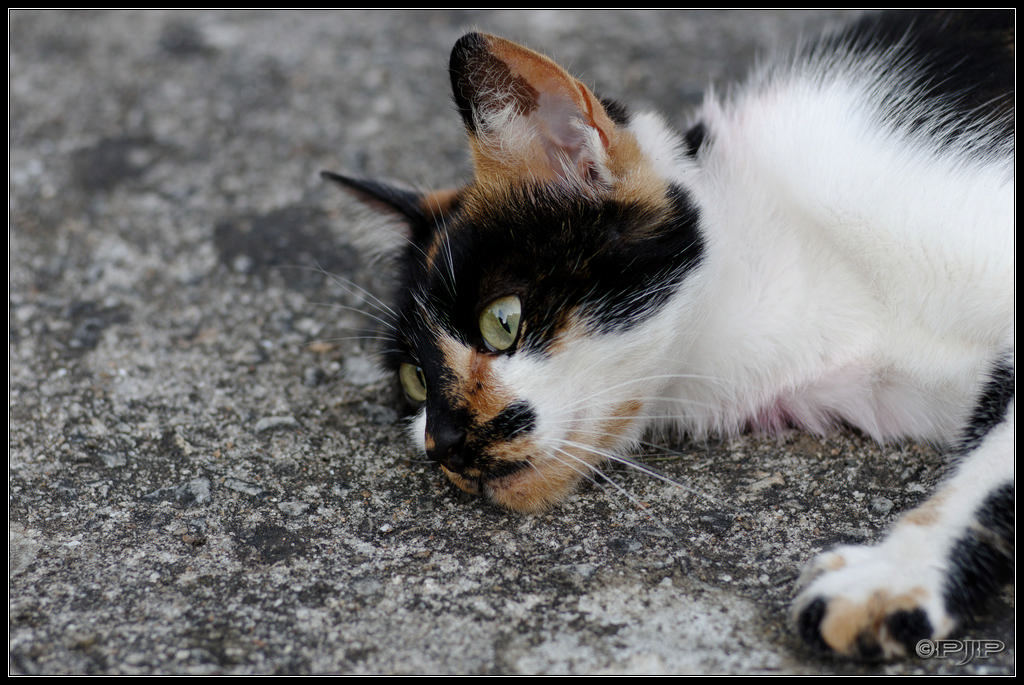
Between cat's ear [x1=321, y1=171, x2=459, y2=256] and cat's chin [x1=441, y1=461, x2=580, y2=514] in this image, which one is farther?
cat's ear [x1=321, y1=171, x2=459, y2=256]

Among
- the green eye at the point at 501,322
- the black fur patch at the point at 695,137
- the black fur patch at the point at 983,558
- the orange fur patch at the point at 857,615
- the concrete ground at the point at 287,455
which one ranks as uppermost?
the black fur patch at the point at 695,137

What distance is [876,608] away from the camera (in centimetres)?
125

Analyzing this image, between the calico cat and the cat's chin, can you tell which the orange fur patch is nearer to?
the calico cat

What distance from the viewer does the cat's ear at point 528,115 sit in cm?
157

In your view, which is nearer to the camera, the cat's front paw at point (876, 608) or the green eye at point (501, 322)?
the cat's front paw at point (876, 608)

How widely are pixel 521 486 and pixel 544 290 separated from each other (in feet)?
1.08

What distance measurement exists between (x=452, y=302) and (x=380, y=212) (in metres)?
0.47

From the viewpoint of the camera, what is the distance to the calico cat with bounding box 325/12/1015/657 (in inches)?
61.8

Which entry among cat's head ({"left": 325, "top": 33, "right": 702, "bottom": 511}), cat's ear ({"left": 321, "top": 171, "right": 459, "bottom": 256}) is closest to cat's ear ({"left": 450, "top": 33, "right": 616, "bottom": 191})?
cat's head ({"left": 325, "top": 33, "right": 702, "bottom": 511})

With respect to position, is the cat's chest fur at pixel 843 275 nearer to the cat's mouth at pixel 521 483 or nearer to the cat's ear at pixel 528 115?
the cat's ear at pixel 528 115

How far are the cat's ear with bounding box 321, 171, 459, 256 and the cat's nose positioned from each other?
0.47 meters

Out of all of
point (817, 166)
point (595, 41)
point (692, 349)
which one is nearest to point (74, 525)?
point (692, 349)

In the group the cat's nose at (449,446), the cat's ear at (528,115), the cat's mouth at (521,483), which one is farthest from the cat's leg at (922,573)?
the cat's ear at (528,115)

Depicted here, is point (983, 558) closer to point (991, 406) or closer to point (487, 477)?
point (991, 406)
